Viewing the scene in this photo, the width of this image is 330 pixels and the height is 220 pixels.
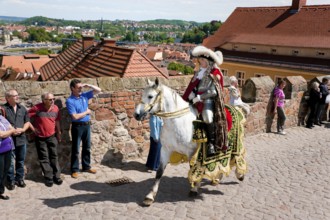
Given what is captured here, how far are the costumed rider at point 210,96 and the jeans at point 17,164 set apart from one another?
117 inches

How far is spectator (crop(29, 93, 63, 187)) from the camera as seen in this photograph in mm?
5668

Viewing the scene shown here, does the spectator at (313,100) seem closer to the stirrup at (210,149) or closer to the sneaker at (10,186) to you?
the stirrup at (210,149)

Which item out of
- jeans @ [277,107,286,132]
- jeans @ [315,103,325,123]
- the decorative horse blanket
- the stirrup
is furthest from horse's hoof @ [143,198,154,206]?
jeans @ [315,103,325,123]

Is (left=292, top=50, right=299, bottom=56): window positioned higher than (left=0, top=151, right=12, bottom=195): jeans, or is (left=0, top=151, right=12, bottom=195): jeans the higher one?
(left=292, top=50, right=299, bottom=56): window

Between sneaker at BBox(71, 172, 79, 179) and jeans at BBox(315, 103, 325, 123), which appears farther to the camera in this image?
jeans at BBox(315, 103, 325, 123)

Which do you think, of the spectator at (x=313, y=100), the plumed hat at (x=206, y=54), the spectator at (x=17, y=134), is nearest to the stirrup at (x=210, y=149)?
the plumed hat at (x=206, y=54)

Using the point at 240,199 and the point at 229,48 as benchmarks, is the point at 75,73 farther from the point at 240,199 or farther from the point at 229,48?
the point at 229,48

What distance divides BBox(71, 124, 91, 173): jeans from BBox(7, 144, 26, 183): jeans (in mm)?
912

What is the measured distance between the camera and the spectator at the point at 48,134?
5.67m

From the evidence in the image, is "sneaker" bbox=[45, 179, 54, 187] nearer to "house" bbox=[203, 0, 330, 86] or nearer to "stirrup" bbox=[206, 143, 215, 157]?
"stirrup" bbox=[206, 143, 215, 157]

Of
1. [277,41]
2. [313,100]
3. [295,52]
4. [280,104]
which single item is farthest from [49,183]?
[277,41]

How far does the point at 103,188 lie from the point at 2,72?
34.3m

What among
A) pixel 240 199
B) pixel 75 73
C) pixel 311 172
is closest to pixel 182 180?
pixel 240 199

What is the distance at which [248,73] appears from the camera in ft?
110
